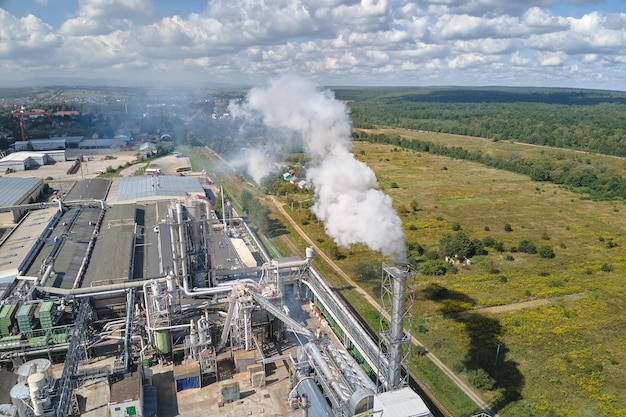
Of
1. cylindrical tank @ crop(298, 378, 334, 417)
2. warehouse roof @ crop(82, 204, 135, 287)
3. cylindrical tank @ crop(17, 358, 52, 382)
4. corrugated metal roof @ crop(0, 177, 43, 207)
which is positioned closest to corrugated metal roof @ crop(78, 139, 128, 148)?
corrugated metal roof @ crop(0, 177, 43, 207)

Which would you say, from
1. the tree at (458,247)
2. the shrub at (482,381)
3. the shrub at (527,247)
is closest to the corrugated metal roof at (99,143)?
the tree at (458,247)

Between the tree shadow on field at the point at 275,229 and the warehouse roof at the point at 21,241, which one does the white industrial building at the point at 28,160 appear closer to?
the warehouse roof at the point at 21,241

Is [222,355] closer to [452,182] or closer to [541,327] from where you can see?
[541,327]

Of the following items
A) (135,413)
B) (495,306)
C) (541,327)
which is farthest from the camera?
(495,306)

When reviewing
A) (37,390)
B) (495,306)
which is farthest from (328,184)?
(37,390)

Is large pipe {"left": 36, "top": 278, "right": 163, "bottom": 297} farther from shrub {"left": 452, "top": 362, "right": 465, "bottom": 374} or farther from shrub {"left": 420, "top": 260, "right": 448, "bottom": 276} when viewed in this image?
shrub {"left": 420, "top": 260, "right": 448, "bottom": 276}

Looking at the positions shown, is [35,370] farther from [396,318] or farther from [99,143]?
[99,143]
